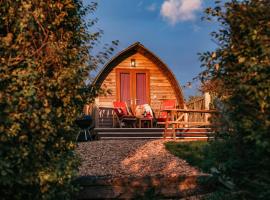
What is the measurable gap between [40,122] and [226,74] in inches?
72.7

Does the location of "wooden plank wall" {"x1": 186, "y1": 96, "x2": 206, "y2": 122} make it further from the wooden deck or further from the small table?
the small table

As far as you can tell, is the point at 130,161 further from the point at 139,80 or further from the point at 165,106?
the point at 139,80

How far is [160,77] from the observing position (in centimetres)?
2173

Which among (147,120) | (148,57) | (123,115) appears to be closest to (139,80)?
(148,57)

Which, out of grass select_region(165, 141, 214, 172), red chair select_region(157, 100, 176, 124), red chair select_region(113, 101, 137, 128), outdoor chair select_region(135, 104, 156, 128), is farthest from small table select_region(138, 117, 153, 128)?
grass select_region(165, 141, 214, 172)

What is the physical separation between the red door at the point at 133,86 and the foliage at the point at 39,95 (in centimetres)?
1629

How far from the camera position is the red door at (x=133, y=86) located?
21281 millimetres

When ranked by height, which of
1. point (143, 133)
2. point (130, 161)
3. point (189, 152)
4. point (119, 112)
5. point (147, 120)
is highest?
point (119, 112)

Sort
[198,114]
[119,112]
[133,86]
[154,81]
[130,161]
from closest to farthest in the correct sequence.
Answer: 1. [130,161]
2. [198,114]
3. [119,112]
4. [133,86]
5. [154,81]

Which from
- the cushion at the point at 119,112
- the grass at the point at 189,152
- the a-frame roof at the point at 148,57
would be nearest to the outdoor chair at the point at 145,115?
the cushion at the point at 119,112

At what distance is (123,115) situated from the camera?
19.0m

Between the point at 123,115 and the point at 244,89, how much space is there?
14990 millimetres

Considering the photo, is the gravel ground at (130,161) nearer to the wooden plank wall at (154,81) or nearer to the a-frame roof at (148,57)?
the a-frame roof at (148,57)

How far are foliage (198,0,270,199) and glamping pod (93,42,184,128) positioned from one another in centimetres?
1633
